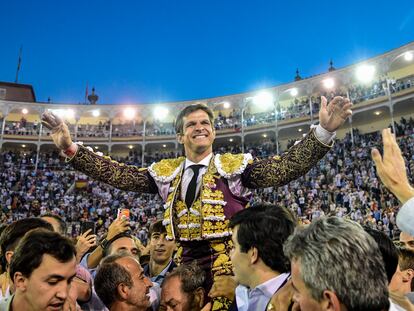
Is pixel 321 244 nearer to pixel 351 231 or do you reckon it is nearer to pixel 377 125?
pixel 351 231

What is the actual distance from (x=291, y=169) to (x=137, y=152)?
32.1 m

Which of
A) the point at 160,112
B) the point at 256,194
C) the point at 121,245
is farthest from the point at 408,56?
the point at 121,245

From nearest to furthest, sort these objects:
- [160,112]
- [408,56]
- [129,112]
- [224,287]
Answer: [224,287], [408,56], [160,112], [129,112]

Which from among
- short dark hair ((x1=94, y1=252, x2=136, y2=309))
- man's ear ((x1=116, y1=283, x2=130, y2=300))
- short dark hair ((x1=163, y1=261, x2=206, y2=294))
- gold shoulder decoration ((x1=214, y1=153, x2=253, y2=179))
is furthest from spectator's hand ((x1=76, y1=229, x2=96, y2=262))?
gold shoulder decoration ((x1=214, y1=153, x2=253, y2=179))

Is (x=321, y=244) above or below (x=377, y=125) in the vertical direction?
below

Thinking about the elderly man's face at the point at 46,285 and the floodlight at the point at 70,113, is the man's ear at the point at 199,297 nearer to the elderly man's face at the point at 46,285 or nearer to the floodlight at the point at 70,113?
the elderly man's face at the point at 46,285

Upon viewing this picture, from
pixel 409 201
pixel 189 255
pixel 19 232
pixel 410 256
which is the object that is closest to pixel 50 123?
pixel 19 232

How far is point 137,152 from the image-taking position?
112 ft

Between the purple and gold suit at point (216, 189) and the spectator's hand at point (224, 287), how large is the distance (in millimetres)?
157

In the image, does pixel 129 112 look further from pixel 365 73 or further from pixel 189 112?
pixel 189 112

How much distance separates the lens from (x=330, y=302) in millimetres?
1428

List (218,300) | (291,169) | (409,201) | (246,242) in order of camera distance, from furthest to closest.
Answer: (291,169)
(218,300)
(246,242)
(409,201)

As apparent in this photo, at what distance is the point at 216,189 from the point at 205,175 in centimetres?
14

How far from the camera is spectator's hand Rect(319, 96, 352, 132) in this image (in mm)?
2572
